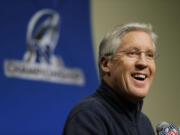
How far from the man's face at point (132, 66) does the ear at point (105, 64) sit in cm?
2

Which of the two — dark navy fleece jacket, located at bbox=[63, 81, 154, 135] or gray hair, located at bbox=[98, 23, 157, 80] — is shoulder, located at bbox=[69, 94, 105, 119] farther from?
gray hair, located at bbox=[98, 23, 157, 80]

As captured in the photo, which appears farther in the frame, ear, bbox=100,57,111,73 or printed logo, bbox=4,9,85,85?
printed logo, bbox=4,9,85,85

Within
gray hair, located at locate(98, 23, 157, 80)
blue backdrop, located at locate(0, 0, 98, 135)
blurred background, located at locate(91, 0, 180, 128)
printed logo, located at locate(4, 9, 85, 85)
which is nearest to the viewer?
gray hair, located at locate(98, 23, 157, 80)

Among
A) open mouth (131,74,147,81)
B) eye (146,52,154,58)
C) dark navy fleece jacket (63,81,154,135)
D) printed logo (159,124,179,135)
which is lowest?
printed logo (159,124,179,135)

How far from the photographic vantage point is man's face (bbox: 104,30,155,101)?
5.20ft

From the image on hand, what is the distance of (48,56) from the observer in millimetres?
3045

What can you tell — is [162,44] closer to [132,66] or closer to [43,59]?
[43,59]

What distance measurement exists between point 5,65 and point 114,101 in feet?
4.51

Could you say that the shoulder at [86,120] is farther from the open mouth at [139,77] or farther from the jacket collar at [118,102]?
the open mouth at [139,77]

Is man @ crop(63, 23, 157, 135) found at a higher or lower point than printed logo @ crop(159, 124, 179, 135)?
higher

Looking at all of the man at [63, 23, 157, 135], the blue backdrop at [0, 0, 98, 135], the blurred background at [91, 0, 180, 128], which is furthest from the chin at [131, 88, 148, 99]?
the blurred background at [91, 0, 180, 128]

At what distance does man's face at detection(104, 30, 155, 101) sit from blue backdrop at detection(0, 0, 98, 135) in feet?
4.35

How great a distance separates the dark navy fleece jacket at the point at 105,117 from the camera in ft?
4.48

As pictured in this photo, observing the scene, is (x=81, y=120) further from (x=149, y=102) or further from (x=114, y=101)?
(x=149, y=102)
